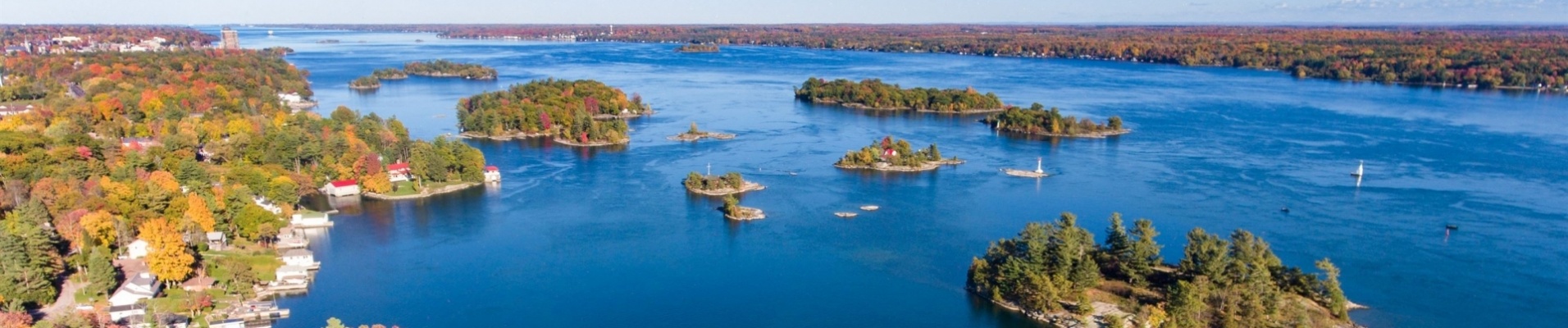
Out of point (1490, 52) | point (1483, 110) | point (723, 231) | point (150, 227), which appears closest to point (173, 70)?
point (150, 227)

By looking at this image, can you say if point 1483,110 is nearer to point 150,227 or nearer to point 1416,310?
point 1416,310

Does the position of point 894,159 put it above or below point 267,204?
above

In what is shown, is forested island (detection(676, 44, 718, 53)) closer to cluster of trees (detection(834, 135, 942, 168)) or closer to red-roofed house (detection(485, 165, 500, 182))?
cluster of trees (detection(834, 135, 942, 168))

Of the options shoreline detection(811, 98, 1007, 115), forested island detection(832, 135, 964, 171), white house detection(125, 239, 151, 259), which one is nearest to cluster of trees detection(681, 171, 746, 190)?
forested island detection(832, 135, 964, 171)

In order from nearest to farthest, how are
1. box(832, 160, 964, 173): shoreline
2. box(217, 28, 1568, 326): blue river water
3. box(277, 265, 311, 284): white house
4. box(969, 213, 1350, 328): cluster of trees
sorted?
box(969, 213, 1350, 328): cluster of trees → box(217, 28, 1568, 326): blue river water → box(277, 265, 311, 284): white house → box(832, 160, 964, 173): shoreline

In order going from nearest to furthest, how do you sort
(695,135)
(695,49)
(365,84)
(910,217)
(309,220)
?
(309,220)
(910,217)
(695,135)
(365,84)
(695,49)

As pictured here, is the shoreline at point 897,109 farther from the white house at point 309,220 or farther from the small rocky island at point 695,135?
the white house at point 309,220

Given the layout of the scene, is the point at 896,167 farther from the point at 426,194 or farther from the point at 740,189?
the point at 426,194

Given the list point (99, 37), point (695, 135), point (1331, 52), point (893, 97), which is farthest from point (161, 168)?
point (1331, 52)

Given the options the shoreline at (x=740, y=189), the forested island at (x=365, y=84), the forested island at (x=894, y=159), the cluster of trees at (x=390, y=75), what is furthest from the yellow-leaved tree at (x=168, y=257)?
the cluster of trees at (x=390, y=75)
